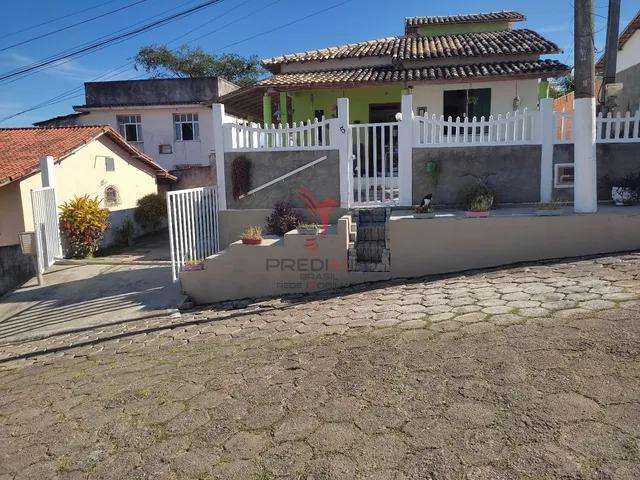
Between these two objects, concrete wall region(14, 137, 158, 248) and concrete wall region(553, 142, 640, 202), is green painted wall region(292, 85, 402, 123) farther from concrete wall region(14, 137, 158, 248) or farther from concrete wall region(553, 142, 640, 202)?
concrete wall region(553, 142, 640, 202)

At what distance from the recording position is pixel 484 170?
8188 millimetres

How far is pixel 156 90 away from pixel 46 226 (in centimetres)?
1267

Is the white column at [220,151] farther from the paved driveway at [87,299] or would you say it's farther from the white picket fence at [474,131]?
the white picket fence at [474,131]

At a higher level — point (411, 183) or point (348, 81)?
point (348, 81)

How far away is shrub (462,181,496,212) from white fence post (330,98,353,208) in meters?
2.05

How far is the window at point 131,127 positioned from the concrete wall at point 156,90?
691 millimetres

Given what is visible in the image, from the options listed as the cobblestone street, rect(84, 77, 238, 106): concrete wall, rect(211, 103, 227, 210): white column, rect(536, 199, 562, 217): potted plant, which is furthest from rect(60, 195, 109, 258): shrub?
rect(536, 199, 562, 217): potted plant

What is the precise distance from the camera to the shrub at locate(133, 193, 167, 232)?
56.1 ft

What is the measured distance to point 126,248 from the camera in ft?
50.1

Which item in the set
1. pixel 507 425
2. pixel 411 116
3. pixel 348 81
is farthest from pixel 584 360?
pixel 348 81

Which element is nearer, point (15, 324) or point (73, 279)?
point (15, 324)

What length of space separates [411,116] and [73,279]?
7.60 metres

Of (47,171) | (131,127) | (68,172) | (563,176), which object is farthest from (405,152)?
(131,127)

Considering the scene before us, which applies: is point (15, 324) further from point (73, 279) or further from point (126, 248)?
point (126, 248)
